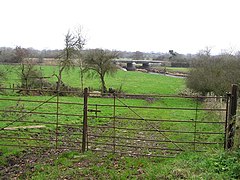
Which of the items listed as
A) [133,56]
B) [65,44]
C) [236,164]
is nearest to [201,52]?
[65,44]

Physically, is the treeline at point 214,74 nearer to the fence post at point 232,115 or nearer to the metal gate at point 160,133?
the metal gate at point 160,133

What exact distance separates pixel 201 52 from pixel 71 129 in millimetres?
21333

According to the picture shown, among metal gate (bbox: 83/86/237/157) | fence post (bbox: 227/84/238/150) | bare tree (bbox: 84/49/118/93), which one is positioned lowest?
metal gate (bbox: 83/86/237/157)

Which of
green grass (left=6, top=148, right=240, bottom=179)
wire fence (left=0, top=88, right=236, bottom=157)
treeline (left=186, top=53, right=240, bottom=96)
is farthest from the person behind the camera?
treeline (left=186, top=53, right=240, bottom=96)

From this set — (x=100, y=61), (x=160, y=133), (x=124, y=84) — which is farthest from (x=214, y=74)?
(x=124, y=84)

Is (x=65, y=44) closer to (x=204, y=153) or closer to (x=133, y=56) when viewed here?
(x=204, y=153)

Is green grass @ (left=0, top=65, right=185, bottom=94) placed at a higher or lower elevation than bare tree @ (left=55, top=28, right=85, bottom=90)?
lower

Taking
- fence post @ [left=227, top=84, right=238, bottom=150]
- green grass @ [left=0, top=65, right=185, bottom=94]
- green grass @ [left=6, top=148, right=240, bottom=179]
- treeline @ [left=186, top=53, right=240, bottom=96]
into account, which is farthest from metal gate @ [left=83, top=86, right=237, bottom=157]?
green grass @ [left=0, top=65, right=185, bottom=94]

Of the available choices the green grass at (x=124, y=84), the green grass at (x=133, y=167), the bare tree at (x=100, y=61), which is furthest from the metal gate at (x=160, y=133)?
the green grass at (x=124, y=84)

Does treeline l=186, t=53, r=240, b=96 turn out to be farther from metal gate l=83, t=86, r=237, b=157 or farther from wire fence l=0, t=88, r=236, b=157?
wire fence l=0, t=88, r=236, b=157

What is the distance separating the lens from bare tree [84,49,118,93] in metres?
30.7

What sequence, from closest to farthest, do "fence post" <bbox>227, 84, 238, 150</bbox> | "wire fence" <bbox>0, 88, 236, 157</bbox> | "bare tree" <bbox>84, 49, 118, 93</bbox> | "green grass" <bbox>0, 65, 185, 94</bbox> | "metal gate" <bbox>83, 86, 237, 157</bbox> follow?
"fence post" <bbox>227, 84, 238, 150</bbox>
"metal gate" <bbox>83, 86, 237, 157</bbox>
"wire fence" <bbox>0, 88, 236, 157</bbox>
"bare tree" <bbox>84, 49, 118, 93</bbox>
"green grass" <bbox>0, 65, 185, 94</bbox>

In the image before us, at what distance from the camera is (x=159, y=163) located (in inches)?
298

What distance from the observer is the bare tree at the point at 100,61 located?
3073 centimetres
